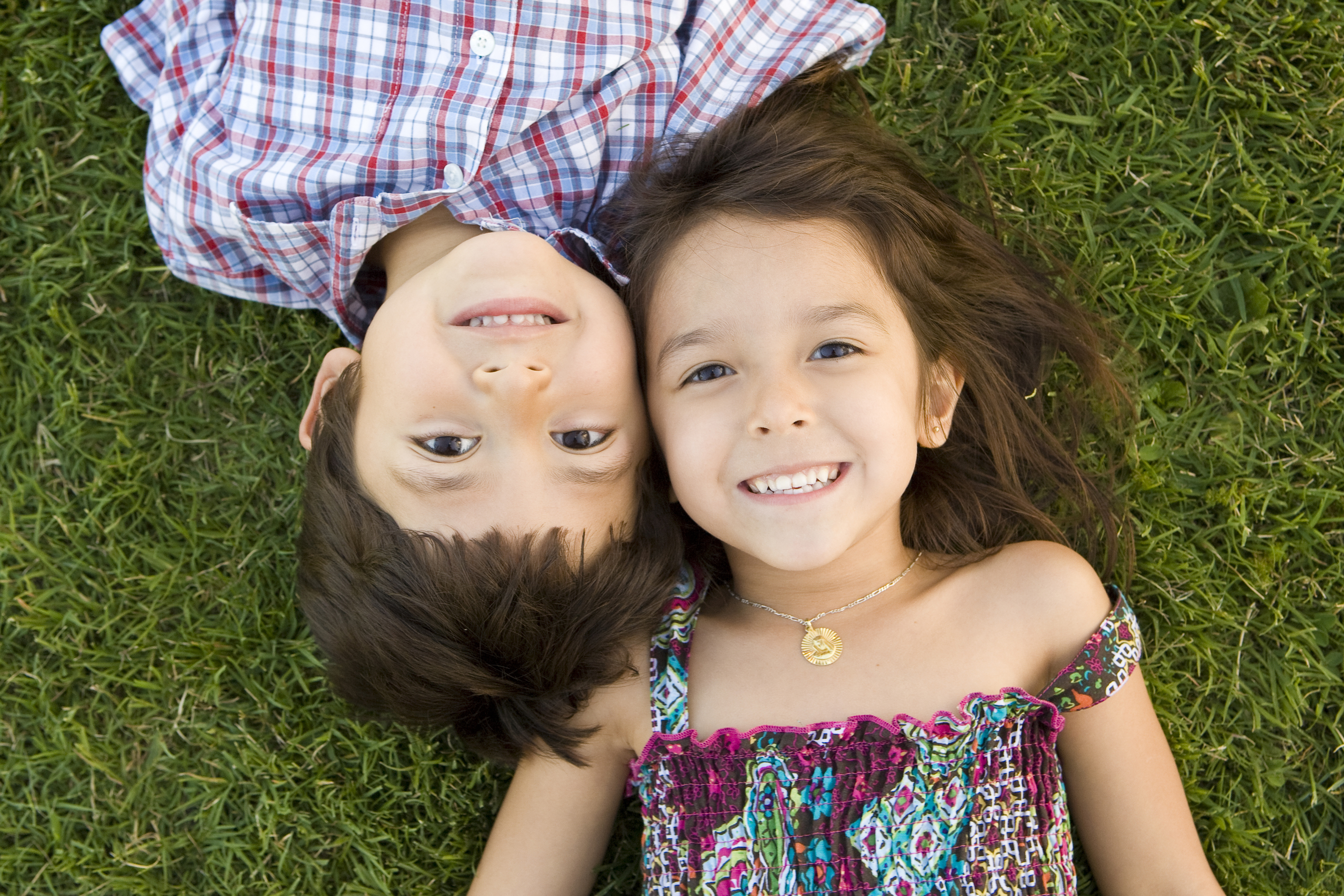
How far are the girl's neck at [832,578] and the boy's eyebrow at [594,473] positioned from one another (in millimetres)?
476

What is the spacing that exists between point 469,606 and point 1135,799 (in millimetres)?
1699

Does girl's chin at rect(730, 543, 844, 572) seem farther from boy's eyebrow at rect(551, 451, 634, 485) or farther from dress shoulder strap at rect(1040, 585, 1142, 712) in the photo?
dress shoulder strap at rect(1040, 585, 1142, 712)

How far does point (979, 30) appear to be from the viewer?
290cm

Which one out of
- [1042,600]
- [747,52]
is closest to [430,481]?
[747,52]

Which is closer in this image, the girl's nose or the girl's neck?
the girl's nose

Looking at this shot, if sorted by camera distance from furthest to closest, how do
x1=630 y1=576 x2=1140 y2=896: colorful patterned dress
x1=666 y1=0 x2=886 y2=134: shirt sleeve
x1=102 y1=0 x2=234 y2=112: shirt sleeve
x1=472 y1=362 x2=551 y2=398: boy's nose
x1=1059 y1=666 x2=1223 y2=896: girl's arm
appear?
x1=102 y1=0 x2=234 y2=112: shirt sleeve → x1=666 y1=0 x2=886 y2=134: shirt sleeve → x1=1059 y1=666 x2=1223 y2=896: girl's arm → x1=630 y1=576 x2=1140 y2=896: colorful patterned dress → x1=472 y1=362 x2=551 y2=398: boy's nose

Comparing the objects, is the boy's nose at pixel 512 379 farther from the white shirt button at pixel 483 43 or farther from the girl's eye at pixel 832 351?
the white shirt button at pixel 483 43

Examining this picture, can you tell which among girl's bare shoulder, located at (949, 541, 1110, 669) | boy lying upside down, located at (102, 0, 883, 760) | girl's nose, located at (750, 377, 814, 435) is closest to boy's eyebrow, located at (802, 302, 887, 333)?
girl's nose, located at (750, 377, 814, 435)

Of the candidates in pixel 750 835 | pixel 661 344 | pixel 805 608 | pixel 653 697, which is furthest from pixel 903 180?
pixel 750 835

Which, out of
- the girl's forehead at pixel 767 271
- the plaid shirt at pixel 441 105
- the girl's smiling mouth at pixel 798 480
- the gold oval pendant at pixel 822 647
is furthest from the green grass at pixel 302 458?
the girl's smiling mouth at pixel 798 480

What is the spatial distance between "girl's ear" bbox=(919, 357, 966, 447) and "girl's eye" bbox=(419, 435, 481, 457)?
1053 millimetres

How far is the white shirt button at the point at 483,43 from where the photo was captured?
2490mm

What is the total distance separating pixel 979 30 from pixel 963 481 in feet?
4.23

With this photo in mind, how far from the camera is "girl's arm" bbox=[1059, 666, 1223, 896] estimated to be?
8.16 ft
